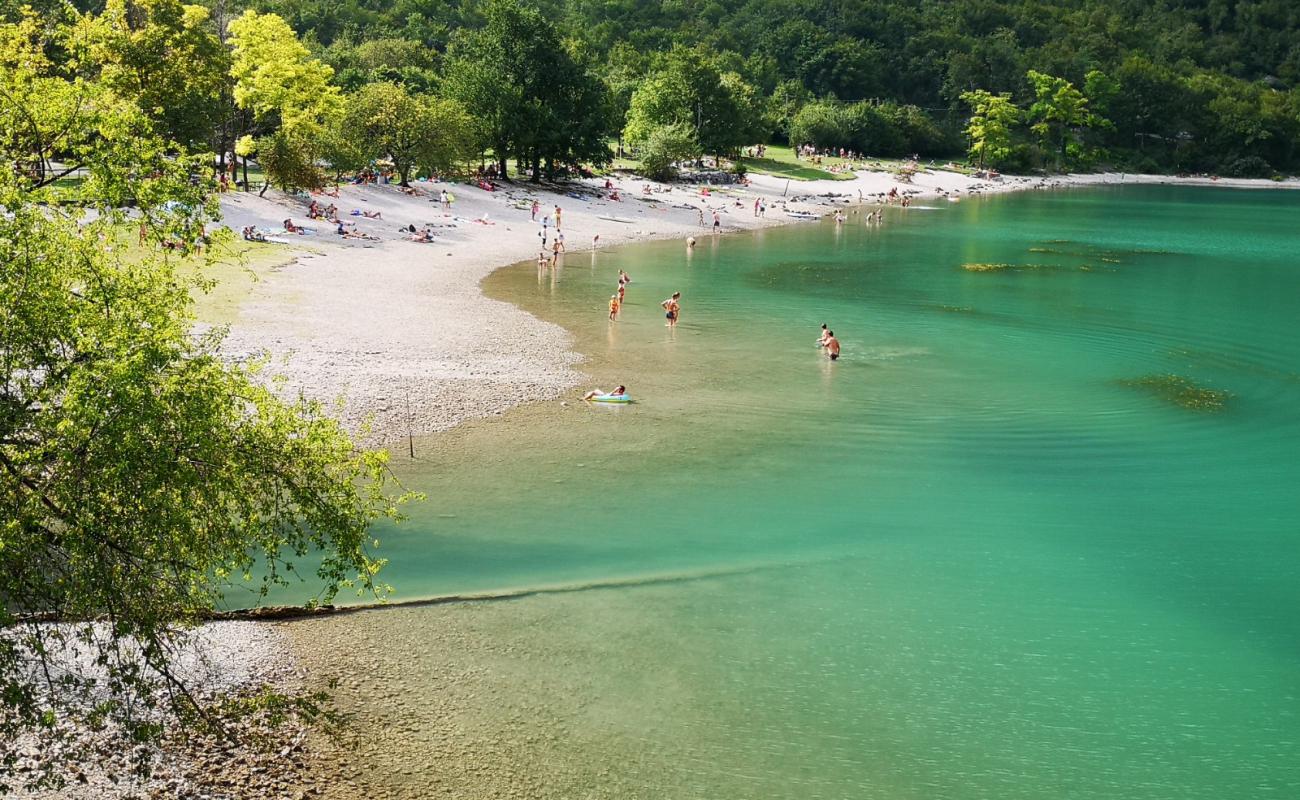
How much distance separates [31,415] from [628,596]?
466 inches

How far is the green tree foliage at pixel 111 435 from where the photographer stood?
11.3 meters

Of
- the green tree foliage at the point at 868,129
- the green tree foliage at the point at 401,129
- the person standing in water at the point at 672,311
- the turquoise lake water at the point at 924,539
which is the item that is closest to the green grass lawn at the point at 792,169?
the green tree foliage at the point at 868,129

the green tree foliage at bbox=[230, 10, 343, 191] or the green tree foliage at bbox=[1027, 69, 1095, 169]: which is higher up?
the green tree foliage at bbox=[1027, 69, 1095, 169]

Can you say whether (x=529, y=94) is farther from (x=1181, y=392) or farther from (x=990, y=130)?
(x=990, y=130)

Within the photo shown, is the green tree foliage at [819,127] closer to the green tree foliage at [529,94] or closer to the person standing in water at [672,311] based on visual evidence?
the green tree foliage at [529,94]

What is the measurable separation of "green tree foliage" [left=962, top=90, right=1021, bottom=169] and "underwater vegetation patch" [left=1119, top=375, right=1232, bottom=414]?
123m

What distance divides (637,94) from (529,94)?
28820 mm

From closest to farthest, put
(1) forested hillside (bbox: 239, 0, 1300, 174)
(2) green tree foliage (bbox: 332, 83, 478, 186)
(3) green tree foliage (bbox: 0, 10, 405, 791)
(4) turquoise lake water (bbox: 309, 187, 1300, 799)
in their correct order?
(3) green tree foliage (bbox: 0, 10, 405, 791), (4) turquoise lake water (bbox: 309, 187, 1300, 799), (2) green tree foliage (bbox: 332, 83, 478, 186), (1) forested hillside (bbox: 239, 0, 1300, 174)

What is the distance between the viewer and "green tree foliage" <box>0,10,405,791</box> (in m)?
11.3

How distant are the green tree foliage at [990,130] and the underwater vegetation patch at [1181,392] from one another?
12304 centimetres

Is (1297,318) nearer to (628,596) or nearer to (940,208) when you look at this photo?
(628,596)

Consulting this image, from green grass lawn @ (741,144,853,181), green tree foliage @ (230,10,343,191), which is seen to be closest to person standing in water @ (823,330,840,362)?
green tree foliage @ (230,10,343,191)

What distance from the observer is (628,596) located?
2103cm

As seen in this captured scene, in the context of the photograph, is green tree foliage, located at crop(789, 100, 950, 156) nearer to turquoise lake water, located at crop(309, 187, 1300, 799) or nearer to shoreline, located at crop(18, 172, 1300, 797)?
shoreline, located at crop(18, 172, 1300, 797)
